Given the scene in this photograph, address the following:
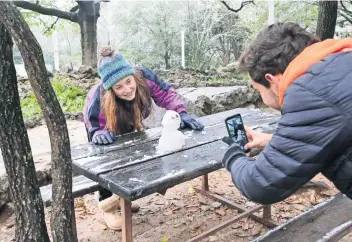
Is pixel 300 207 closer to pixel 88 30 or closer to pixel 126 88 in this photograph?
pixel 126 88

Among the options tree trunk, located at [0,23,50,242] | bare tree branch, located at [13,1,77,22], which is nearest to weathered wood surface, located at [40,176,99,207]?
tree trunk, located at [0,23,50,242]

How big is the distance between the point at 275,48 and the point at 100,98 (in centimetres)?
170

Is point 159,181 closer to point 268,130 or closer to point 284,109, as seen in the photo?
point 284,109

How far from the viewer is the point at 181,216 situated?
3354 millimetres

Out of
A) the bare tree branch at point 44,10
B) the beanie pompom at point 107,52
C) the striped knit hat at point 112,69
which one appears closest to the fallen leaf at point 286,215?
the striped knit hat at point 112,69

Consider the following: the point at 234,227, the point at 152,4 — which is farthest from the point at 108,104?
the point at 152,4

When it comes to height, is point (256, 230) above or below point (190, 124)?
below

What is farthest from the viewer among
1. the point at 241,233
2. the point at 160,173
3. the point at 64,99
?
the point at 64,99

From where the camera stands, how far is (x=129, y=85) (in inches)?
106

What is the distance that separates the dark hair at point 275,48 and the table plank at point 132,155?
0.98m

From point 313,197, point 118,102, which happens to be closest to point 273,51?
point 118,102

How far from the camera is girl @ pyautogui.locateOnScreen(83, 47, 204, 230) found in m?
2.64

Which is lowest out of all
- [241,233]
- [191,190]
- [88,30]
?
[241,233]

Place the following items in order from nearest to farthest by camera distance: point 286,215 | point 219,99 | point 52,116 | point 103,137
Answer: point 52,116, point 103,137, point 286,215, point 219,99
